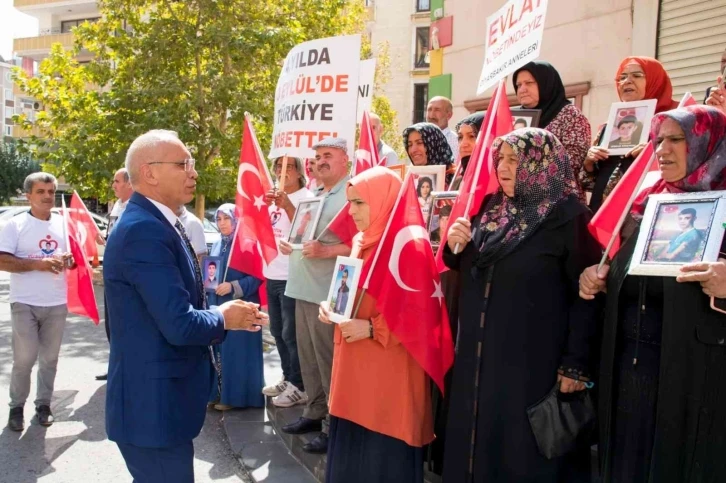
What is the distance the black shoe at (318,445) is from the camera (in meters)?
4.61

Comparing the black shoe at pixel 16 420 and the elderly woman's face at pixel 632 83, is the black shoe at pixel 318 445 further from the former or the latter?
the elderly woman's face at pixel 632 83

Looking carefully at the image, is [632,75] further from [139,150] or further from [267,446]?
[267,446]

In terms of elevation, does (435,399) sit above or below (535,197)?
below

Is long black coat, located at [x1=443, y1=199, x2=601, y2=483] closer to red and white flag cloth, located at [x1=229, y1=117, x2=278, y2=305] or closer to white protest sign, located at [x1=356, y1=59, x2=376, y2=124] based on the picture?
red and white flag cloth, located at [x1=229, y1=117, x2=278, y2=305]

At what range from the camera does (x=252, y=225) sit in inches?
221

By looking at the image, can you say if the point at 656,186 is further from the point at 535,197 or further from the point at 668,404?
the point at 668,404

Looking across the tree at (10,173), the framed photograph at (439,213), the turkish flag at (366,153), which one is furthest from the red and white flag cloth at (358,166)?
the tree at (10,173)

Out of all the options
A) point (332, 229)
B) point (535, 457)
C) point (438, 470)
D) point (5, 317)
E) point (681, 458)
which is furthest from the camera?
point (5, 317)

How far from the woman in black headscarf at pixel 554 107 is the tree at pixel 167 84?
1148cm

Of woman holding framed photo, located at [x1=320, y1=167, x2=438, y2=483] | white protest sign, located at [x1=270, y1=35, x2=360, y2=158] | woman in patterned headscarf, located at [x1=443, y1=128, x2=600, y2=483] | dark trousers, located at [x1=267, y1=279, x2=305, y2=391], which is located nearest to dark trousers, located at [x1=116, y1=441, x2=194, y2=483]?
woman holding framed photo, located at [x1=320, y1=167, x2=438, y2=483]

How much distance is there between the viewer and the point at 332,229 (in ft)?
15.3

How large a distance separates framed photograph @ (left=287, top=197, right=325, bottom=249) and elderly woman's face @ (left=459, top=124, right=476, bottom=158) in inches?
41.1

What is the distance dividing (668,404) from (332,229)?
2.61m

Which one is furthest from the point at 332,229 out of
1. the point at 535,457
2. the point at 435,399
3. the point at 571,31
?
the point at 571,31
